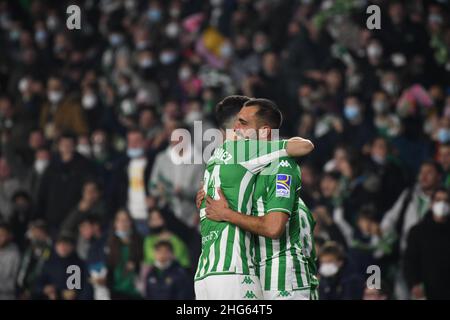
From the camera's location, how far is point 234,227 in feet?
23.9

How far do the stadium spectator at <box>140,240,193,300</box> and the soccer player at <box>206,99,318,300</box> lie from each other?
3.74 meters

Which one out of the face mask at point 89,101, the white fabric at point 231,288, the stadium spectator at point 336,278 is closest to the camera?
the white fabric at point 231,288

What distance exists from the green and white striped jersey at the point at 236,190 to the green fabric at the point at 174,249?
4687 millimetres

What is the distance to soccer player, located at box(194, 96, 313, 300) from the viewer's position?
7.19m

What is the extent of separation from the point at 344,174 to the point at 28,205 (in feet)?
12.6

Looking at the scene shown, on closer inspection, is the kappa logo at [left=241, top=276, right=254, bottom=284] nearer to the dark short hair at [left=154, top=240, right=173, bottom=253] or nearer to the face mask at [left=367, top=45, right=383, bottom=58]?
the dark short hair at [left=154, top=240, right=173, bottom=253]

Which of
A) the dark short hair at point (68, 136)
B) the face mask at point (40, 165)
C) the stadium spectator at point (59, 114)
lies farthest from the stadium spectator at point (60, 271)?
the stadium spectator at point (59, 114)

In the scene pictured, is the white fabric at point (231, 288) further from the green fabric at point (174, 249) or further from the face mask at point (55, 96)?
the face mask at point (55, 96)

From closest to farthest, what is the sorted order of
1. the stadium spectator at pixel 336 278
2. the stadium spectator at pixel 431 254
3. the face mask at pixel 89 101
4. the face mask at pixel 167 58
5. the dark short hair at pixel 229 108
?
the dark short hair at pixel 229 108 < the stadium spectator at pixel 336 278 < the stadium spectator at pixel 431 254 < the face mask at pixel 89 101 < the face mask at pixel 167 58

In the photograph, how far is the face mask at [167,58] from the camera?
1683 centimetres

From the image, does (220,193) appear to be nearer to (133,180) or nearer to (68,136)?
(133,180)

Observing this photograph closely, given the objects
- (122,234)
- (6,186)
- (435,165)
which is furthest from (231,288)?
(6,186)

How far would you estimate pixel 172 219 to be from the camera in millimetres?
12516
